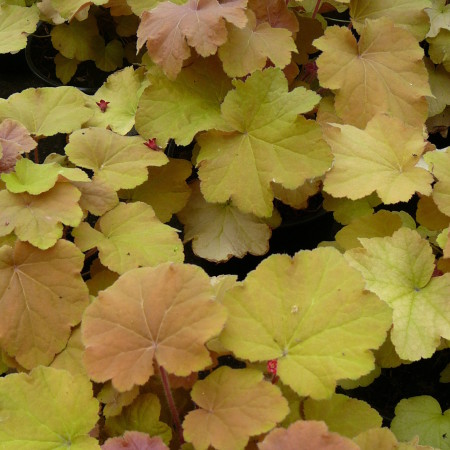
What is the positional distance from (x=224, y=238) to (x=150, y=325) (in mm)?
803

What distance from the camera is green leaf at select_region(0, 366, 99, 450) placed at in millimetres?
988

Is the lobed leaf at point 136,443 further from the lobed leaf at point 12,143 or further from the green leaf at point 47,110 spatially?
the green leaf at point 47,110

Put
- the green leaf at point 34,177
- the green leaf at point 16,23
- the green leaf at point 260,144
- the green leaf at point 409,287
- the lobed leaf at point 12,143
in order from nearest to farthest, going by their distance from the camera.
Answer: the green leaf at point 409,287
the green leaf at point 34,177
the lobed leaf at point 12,143
the green leaf at point 260,144
the green leaf at point 16,23

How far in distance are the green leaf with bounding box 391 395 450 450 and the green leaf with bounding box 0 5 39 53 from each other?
1798mm

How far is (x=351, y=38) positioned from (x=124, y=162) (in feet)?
2.66

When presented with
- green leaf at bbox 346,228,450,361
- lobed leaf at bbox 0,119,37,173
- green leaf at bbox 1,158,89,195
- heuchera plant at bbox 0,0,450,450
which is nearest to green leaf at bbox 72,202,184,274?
heuchera plant at bbox 0,0,450,450

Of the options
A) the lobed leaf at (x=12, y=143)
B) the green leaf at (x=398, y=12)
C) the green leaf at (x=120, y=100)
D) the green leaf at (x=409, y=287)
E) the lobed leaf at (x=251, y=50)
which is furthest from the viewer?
the green leaf at (x=398, y=12)

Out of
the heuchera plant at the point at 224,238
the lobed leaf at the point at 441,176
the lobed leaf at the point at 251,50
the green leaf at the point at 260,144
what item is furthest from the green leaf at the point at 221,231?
the lobed leaf at the point at 441,176

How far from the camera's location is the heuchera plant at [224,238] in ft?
3.22

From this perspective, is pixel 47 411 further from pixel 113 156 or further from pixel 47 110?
pixel 47 110

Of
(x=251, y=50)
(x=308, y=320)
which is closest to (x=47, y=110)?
(x=251, y=50)

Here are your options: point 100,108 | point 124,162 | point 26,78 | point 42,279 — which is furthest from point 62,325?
point 26,78

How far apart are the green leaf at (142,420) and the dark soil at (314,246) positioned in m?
0.79

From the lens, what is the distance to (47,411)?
102 centimetres
